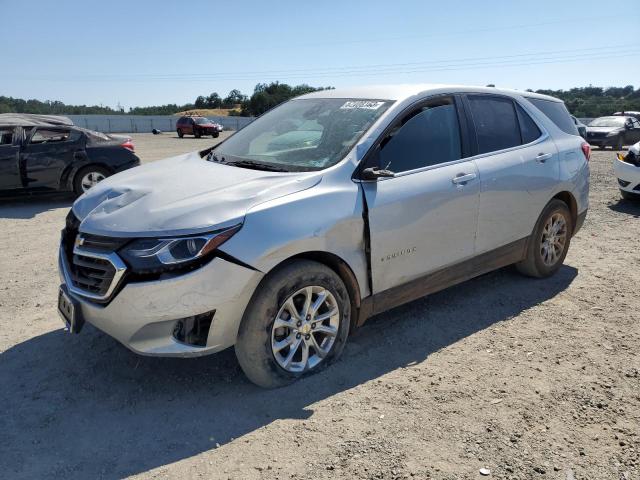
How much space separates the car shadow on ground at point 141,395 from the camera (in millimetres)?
2793

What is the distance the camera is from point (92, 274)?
3.13 m

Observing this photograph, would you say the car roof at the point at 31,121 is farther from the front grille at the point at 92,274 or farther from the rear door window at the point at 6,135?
the front grille at the point at 92,274

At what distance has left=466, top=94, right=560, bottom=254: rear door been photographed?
14.4 ft

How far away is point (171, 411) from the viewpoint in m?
3.16

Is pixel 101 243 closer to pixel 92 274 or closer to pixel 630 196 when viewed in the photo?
pixel 92 274

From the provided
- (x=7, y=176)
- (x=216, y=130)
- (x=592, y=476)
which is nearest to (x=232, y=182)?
(x=592, y=476)

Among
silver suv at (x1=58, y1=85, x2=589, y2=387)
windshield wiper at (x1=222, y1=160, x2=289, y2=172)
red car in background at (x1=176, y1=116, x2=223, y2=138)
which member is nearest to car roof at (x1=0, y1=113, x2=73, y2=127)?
silver suv at (x1=58, y1=85, x2=589, y2=387)

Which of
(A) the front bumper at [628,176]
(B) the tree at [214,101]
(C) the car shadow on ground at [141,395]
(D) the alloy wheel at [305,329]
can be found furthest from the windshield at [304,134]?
(B) the tree at [214,101]

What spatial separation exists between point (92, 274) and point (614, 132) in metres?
23.3

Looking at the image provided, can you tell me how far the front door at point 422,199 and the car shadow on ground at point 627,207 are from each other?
19.3ft

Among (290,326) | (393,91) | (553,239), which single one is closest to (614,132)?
(553,239)

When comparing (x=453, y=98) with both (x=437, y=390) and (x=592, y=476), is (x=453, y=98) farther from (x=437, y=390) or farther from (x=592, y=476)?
(x=592, y=476)

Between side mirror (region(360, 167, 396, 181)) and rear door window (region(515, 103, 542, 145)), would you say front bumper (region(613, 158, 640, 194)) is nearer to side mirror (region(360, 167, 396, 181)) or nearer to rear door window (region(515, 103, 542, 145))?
rear door window (region(515, 103, 542, 145))

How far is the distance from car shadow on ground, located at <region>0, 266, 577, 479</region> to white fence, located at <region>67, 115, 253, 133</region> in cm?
5293
